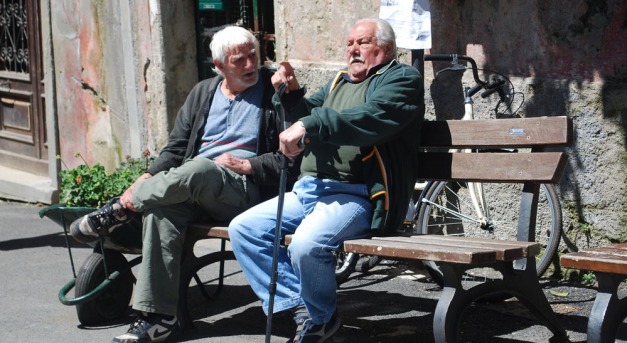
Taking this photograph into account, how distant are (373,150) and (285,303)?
782mm

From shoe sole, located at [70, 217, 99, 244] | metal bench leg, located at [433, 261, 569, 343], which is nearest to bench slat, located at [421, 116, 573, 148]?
metal bench leg, located at [433, 261, 569, 343]

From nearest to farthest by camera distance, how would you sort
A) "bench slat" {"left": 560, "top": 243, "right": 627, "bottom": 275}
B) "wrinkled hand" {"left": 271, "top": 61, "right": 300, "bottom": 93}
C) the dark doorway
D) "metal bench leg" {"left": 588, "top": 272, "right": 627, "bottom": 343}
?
"bench slat" {"left": 560, "top": 243, "right": 627, "bottom": 275} < "metal bench leg" {"left": 588, "top": 272, "right": 627, "bottom": 343} < "wrinkled hand" {"left": 271, "top": 61, "right": 300, "bottom": 93} < the dark doorway

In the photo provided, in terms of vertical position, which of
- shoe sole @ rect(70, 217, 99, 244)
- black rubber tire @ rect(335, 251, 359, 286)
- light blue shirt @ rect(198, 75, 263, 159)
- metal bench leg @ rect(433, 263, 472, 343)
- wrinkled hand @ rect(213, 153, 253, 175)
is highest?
light blue shirt @ rect(198, 75, 263, 159)

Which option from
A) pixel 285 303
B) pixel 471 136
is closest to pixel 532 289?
pixel 471 136

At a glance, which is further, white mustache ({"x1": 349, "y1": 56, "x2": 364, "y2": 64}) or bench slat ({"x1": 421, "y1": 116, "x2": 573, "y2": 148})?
white mustache ({"x1": 349, "y1": 56, "x2": 364, "y2": 64})

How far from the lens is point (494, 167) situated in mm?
4801

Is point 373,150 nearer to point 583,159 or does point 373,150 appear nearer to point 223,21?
point 583,159

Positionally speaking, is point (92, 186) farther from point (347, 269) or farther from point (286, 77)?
point (286, 77)

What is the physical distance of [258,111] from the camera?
544 centimetres

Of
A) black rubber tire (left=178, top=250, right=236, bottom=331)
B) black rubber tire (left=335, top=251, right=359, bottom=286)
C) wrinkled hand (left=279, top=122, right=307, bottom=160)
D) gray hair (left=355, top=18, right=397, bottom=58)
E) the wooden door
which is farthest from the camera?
the wooden door

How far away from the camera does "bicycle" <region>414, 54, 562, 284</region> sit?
5871 millimetres

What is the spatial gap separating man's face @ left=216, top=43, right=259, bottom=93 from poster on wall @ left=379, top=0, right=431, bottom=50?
38.4 inches

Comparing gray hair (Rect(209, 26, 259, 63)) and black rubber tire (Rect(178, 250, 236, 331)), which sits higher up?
gray hair (Rect(209, 26, 259, 63))

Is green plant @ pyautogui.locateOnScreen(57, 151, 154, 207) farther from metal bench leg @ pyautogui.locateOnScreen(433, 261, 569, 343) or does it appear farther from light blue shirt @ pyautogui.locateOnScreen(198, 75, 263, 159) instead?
metal bench leg @ pyautogui.locateOnScreen(433, 261, 569, 343)
